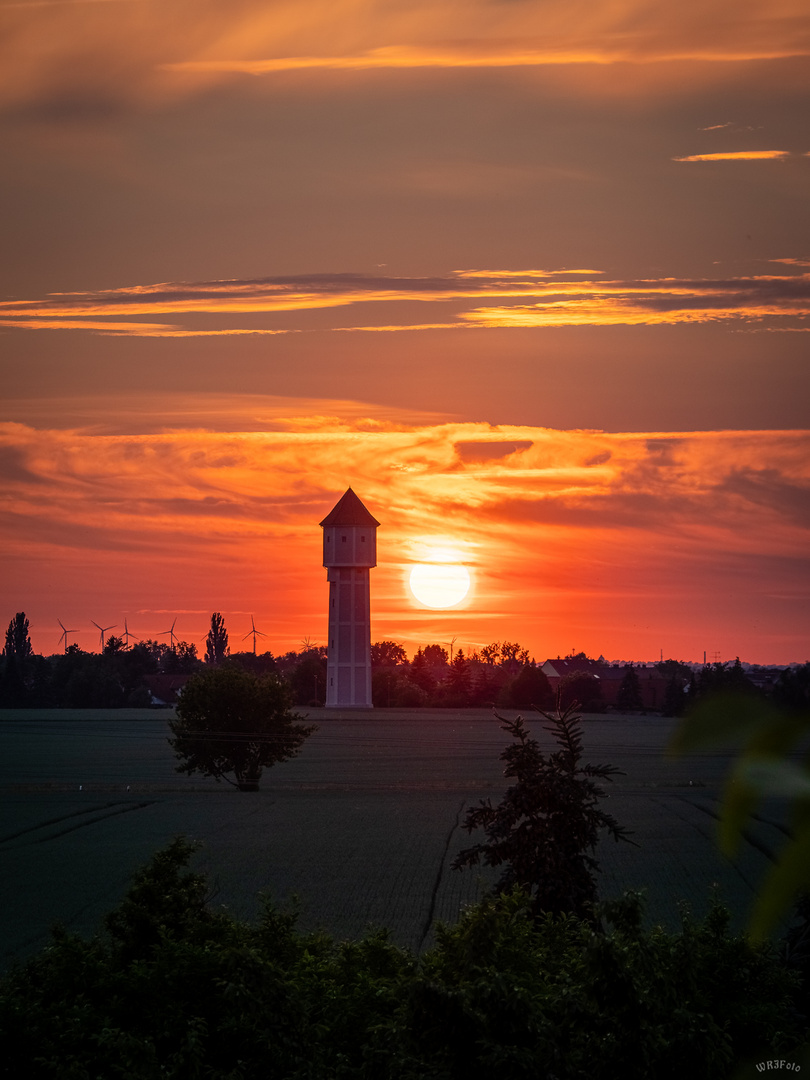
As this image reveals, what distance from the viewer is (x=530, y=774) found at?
823 inches

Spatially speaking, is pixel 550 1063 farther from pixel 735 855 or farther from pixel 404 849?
pixel 404 849

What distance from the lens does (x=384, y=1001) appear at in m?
13.9

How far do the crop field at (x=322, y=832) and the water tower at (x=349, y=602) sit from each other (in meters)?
22.1

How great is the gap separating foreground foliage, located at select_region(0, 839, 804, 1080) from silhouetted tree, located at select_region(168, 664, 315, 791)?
49.4 m

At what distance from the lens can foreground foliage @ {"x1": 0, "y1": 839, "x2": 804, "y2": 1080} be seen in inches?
424

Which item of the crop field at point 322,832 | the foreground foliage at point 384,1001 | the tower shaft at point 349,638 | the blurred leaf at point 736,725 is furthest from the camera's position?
the tower shaft at point 349,638

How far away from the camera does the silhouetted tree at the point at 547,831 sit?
765 inches

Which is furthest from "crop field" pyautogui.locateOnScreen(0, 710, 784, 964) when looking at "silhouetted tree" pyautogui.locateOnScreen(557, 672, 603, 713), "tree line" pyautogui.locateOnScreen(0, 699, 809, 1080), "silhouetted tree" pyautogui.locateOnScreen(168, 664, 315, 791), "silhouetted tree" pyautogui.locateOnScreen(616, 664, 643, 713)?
"silhouetted tree" pyautogui.locateOnScreen(616, 664, 643, 713)

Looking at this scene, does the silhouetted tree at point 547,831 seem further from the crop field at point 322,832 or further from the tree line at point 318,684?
the tree line at point 318,684

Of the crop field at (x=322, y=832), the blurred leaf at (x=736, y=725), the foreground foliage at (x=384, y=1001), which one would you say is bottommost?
the crop field at (x=322, y=832)

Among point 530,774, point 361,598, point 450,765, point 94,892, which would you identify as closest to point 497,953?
point 530,774

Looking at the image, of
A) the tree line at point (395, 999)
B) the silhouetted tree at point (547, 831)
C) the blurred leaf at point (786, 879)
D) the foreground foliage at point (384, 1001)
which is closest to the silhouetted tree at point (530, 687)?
the silhouetted tree at point (547, 831)

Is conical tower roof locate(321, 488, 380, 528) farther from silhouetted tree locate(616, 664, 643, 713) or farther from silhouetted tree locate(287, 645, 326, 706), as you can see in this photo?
silhouetted tree locate(616, 664, 643, 713)

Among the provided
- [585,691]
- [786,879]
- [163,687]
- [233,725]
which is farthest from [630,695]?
[786,879]
